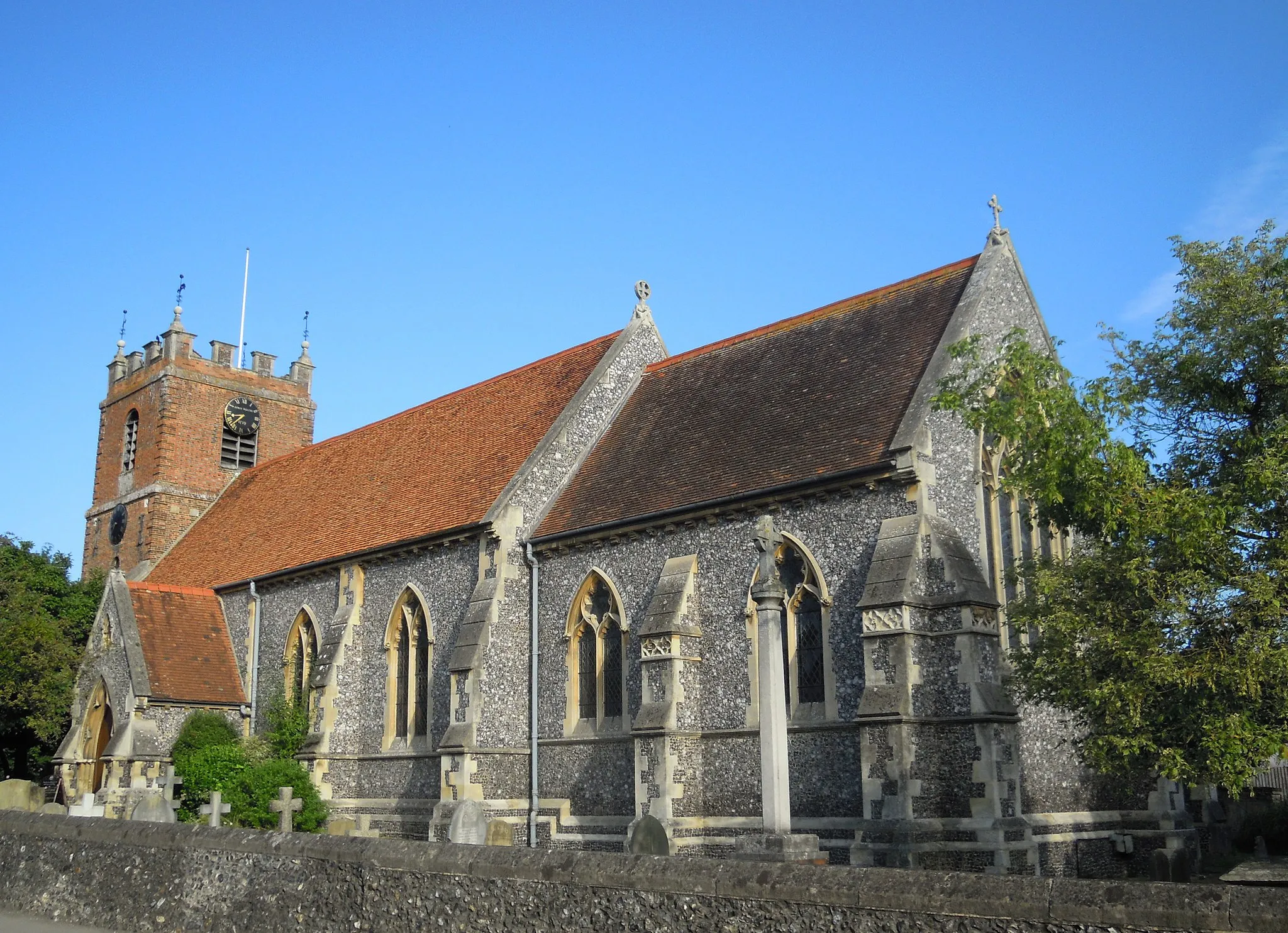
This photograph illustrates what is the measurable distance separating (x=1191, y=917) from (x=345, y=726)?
2002 centimetres

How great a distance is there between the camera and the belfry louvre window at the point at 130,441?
37969 millimetres

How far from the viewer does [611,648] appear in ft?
65.8

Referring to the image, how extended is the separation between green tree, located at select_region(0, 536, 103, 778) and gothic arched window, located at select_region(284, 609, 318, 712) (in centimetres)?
724

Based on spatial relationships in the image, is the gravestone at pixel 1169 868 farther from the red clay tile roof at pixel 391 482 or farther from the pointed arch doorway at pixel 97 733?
the pointed arch doorway at pixel 97 733

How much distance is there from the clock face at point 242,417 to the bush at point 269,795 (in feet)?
56.4

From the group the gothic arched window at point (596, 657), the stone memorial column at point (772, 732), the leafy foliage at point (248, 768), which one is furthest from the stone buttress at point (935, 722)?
the leafy foliage at point (248, 768)

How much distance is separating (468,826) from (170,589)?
62.1 feet

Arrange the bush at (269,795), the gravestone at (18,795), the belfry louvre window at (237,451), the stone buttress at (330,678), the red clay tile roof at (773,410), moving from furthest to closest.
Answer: the belfry louvre window at (237,451) < the stone buttress at (330,678) < the bush at (269,795) < the red clay tile roof at (773,410) < the gravestone at (18,795)

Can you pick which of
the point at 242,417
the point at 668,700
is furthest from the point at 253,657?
the point at 668,700

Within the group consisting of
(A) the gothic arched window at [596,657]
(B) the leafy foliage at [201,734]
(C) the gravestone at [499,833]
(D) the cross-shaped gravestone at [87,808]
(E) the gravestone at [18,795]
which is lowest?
(C) the gravestone at [499,833]

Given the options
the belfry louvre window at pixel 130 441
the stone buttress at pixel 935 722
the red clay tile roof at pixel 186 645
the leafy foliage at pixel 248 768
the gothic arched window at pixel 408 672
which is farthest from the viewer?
the belfry louvre window at pixel 130 441

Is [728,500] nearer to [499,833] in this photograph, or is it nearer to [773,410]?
[773,410]

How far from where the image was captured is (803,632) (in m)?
17.6

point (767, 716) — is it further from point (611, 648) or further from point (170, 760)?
point (170, 760)
